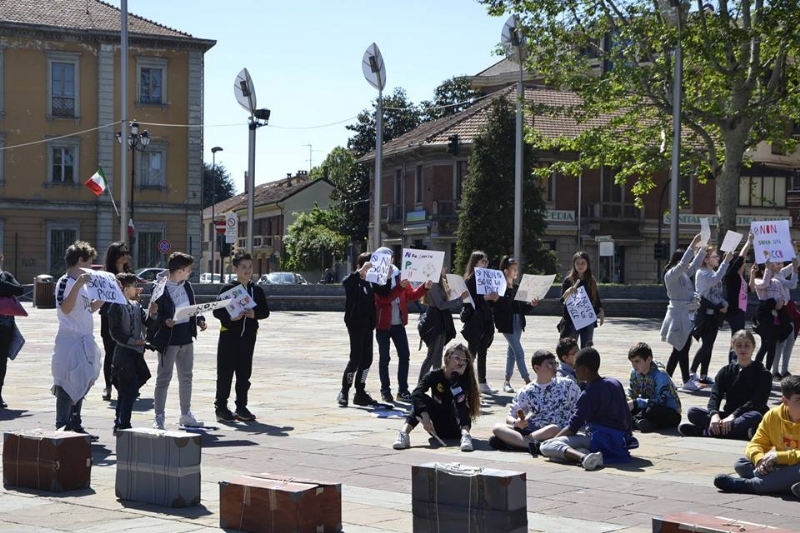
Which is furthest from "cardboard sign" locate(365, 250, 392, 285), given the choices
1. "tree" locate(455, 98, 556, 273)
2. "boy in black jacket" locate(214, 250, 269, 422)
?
"tree" locate(455, 98, 556, 273)

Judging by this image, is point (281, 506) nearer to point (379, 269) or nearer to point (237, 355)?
point (237, 355)

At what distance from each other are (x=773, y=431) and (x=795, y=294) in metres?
31.4

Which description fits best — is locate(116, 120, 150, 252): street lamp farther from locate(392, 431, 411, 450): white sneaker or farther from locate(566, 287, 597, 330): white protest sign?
locate(392, 431, 411, 450): white sneaker

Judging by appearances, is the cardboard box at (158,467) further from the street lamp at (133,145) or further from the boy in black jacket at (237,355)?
the street lamp at (133,145)

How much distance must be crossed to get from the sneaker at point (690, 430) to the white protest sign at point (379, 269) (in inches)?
161

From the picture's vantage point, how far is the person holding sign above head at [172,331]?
38.9ft

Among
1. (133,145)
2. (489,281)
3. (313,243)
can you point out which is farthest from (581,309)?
(313,243)

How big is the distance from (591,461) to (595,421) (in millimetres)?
592

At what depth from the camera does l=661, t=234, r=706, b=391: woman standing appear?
16.3m

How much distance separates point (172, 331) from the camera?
11.9 m

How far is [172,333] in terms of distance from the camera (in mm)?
11898

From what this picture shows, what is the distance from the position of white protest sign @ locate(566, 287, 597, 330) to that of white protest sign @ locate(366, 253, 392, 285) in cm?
237

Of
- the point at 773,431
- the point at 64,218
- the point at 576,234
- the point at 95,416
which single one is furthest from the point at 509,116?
the point at 773,431

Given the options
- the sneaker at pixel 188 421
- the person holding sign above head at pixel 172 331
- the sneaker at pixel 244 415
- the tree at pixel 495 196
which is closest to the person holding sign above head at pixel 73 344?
the person holding sign above head at pixel 172 331
